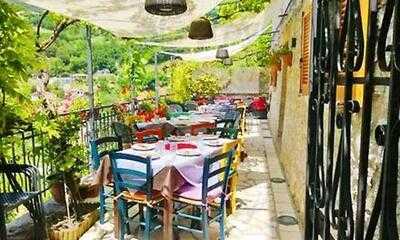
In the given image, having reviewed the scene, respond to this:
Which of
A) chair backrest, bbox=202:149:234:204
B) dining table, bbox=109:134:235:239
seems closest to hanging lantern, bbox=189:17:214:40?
dining table, bbox=109:134:235:239

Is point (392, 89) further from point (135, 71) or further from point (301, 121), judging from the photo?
point (135, 71)

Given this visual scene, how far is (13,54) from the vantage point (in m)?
2.23

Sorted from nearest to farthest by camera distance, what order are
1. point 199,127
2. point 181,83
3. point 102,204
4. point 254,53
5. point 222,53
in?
point 102,204
point 199,127
point 222,53
point 181,83
point 254,53

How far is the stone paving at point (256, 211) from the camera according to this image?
12.3 feet

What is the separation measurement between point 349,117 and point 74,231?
3.25 metres

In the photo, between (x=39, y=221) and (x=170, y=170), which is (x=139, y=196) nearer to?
(x=170, y=170)

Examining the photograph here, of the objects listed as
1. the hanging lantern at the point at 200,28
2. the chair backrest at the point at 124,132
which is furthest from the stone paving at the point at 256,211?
the hanging lantern at the point at 200,28

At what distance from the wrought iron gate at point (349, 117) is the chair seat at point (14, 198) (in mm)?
2563

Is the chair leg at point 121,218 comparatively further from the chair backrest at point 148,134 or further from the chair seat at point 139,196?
the chair backrest at point 148,134

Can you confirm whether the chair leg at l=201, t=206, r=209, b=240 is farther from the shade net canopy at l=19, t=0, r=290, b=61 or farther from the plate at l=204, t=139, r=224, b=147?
the shade net canopy at l=19, t=0, r=290, b=61

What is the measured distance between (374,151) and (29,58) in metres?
2.07

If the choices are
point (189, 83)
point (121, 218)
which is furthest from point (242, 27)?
point (189, 83)

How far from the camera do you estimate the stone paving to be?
3.74 metres

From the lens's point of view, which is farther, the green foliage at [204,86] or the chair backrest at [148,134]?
the green foliage at [204,86]
